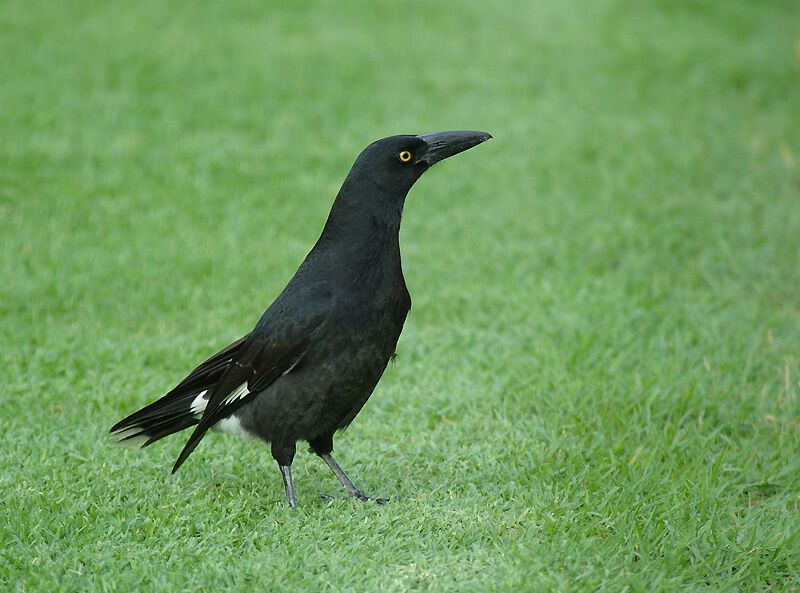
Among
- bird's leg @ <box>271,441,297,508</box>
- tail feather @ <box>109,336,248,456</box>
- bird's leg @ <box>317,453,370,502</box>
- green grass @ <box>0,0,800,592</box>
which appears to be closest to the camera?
green grass @ <box>0,0,800,592</box>

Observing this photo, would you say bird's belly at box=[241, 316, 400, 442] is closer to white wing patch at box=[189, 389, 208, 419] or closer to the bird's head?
white wing patch at box=[189, 389, 208, 419]

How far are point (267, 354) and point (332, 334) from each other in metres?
0.31

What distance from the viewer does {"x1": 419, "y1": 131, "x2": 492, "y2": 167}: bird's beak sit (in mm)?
3982

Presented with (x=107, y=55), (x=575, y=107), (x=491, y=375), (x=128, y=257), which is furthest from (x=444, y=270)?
(x=107, y=55)

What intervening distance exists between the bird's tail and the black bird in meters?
0.02

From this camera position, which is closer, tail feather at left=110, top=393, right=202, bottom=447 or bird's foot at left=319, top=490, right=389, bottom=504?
bird's foot at left=319, top=490, right=389, bottom=504

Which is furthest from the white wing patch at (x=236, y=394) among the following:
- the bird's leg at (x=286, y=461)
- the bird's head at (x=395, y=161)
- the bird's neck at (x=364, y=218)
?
the bird's head at (x=395, y=161)

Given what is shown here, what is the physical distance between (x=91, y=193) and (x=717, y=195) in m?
4.97

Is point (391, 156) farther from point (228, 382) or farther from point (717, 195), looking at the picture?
point (717, 195)

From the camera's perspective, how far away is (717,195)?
765cm

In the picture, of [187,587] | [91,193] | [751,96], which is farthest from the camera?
[751,96]

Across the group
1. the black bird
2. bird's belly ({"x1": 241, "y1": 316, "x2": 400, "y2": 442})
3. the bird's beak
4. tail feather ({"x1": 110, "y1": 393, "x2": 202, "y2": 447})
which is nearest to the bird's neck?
the black bird

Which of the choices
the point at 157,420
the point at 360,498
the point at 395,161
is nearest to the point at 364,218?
the point at 395,161

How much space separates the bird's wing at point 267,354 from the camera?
368 centimetres
